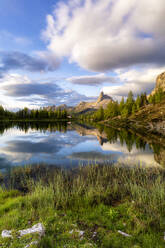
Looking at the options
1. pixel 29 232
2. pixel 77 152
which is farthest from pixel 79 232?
pixel 77 152

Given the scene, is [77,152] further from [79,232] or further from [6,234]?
[6,234]

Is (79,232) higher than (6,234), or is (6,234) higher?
(6,234)

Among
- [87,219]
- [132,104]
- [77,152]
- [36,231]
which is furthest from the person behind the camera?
[132,104]

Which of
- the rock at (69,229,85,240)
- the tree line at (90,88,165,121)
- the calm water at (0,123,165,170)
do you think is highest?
the tree line at (90,88,165,121)

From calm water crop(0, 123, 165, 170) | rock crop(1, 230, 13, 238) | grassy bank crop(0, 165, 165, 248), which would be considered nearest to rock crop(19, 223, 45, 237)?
grassy bank crop(0, 165, 165, 248)

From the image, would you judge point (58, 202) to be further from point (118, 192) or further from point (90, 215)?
point (118, 192)

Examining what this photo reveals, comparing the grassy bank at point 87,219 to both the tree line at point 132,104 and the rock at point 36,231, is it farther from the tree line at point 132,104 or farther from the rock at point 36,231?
the tree line at point 132,104

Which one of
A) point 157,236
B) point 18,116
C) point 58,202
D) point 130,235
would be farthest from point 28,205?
point 18,116

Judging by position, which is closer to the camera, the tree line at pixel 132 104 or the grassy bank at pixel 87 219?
the grassy bank at pixel 87 219

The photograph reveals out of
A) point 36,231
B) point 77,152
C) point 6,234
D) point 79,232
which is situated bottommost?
point 77,152

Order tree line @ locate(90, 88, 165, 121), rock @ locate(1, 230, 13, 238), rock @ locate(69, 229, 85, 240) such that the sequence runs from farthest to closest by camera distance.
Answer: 1. tree line @ locate(90, 88, 165, 121)
2. rock @ locate(69, 229, 85, 240)
3. rock @ locate(1, 230, 13, 238)

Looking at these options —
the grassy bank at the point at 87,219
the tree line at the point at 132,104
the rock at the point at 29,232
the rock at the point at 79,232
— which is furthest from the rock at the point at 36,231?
the tree line at the point at 132,104

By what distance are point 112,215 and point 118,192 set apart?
12.5 ft

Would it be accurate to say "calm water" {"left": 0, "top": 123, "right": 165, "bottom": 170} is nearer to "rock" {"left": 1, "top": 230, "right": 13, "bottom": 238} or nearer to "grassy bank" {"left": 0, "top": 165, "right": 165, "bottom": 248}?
"grassy bank" {"left": 0, "top": 165, "right": 165, "bottom": 248}
